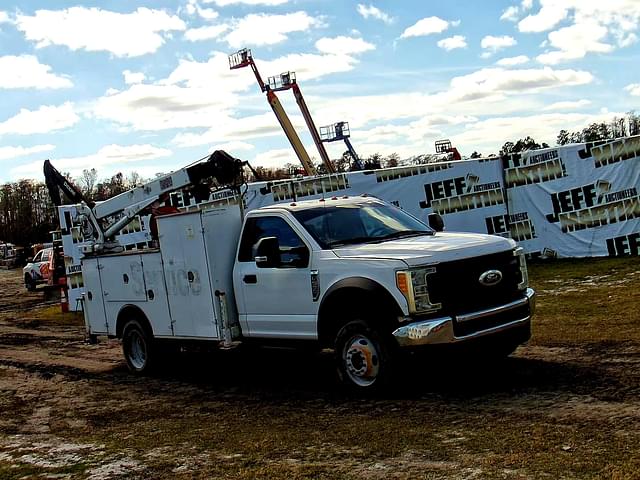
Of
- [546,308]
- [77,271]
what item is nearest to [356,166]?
[77,271]

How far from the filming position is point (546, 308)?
12.3 m

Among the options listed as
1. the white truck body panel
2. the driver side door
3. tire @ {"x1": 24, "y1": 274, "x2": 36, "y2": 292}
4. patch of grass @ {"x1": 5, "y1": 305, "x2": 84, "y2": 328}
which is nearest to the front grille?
the driver side door

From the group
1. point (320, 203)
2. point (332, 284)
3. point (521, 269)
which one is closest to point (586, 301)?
point (521, 269)

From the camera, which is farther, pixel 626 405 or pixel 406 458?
pixel 626 405

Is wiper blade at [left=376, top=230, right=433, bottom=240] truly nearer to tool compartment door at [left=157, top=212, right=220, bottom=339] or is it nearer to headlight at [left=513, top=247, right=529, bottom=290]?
headlight at [left=513, top=247, right=529, bottom=290]

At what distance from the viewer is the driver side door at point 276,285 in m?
7.98

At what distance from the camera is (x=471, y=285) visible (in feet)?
23.6

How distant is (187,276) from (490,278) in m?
3.77

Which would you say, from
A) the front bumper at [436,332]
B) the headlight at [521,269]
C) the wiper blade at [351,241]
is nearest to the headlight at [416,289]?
the front bumper at [436,332]

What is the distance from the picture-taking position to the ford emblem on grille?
7.27m

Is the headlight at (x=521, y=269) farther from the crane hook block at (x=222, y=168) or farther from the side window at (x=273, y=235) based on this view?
the crane hook block at (x=222, y=168)

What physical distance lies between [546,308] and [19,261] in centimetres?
5610

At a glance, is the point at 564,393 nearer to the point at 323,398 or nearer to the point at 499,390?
the point at 499,390

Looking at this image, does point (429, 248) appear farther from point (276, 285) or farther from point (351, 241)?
point (276, 285)
